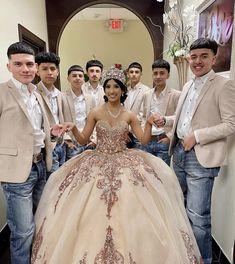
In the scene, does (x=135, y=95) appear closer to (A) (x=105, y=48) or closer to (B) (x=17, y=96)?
(B) (x=17, y=96)

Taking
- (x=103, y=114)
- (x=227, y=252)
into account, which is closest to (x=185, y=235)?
(x=227, y=252)

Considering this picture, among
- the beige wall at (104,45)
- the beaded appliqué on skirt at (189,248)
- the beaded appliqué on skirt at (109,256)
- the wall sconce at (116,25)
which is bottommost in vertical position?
the beaded appliqué on skirt at (189,248)

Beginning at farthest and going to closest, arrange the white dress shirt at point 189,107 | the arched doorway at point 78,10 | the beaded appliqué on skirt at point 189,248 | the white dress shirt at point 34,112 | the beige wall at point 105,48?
the arched doorway at point 78,10, the beige wall at point 105,48, the white dress shirt at point 189,107, the white dress shirt at point 34,112, the beaded appliqué on skirt at point 189,248

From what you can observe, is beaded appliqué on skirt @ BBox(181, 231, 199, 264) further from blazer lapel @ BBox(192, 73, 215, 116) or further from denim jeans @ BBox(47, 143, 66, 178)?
denim jeans @ BBox(47, 143, 66, 178)

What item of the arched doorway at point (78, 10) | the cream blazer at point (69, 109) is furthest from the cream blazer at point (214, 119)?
the arched doorway at point (78, 10)

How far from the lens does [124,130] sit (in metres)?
1.79

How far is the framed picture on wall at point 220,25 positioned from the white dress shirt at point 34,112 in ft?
4.23

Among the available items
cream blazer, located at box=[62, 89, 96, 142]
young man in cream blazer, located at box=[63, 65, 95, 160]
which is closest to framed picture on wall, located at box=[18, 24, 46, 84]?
young man in cream blazer, located at box=[63, 65, 95, 160]

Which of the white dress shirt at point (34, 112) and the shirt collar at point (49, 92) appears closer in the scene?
the white dress shirt at point (34, 112)

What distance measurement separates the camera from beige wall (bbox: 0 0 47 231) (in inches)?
87.0

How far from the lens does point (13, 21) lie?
252cm

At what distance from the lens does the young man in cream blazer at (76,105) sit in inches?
95.3

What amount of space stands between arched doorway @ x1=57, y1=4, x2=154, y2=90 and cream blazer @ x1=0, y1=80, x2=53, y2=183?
16.3 feet

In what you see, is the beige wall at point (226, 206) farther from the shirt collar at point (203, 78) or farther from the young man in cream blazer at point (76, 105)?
the young man in cream blazer at point (76, 105)
